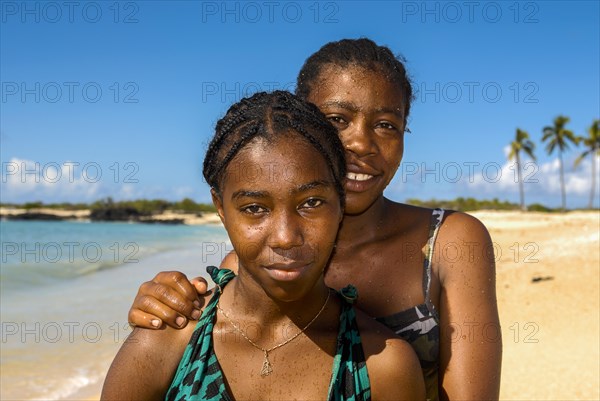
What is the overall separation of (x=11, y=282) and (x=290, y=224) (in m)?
13.9

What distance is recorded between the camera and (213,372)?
194 centimetres

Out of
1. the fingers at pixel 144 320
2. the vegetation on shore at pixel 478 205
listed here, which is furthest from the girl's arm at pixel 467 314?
the vegetation on shore at pixel 478 205

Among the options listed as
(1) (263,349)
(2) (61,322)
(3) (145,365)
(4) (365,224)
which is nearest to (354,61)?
(4) (365,224)

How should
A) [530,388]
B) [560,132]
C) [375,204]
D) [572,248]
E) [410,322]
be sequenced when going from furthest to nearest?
[560,132]
[572,248]
[530,388]
[375,204]
[410,322]

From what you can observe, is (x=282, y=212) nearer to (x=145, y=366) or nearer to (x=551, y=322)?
(x=145, y=366)

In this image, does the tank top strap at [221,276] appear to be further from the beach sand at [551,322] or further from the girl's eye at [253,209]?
the beach sand at [551,322]

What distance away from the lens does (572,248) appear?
58.2 ft

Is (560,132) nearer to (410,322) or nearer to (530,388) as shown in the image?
(530,388)

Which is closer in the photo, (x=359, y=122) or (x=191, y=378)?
(x=191, y=378)

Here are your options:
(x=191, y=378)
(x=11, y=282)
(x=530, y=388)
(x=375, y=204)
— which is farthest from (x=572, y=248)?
(x=191, y=378)

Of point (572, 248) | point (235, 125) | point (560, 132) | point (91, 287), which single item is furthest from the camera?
point (560, 132)

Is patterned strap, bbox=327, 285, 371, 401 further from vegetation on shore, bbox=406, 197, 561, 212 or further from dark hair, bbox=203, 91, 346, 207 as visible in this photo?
vegetation on shore, bbox=406, 197, 561, 212

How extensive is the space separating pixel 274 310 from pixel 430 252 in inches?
35.8

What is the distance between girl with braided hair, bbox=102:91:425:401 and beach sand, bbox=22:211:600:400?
14.1 feet
